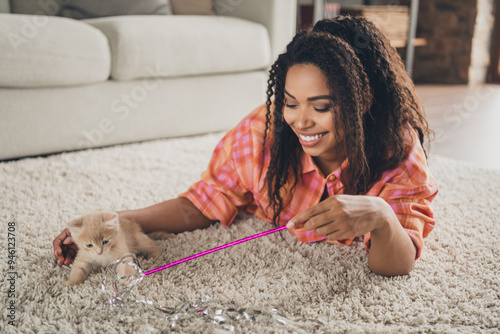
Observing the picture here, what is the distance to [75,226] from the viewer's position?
102 centimetres

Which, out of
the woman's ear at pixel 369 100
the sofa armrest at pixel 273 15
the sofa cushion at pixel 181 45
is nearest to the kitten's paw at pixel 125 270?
the woman's ear at pixel 369 100

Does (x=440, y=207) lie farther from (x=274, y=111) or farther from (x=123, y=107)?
(x=123, y=107)

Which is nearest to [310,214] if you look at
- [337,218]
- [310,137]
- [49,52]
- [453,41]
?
[337,218]

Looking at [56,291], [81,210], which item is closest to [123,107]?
[81,210]

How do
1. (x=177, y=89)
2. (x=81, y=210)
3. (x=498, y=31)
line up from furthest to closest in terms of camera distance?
(x=498, y=31)
(x=177, y=89)
(x=81, y=210)

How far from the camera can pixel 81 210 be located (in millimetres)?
1370

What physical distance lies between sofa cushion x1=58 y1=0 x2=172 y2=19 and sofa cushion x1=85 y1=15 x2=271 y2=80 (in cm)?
17

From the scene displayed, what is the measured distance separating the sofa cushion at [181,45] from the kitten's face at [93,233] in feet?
3.56

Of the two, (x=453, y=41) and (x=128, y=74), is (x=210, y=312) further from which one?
(x=453, y=41)

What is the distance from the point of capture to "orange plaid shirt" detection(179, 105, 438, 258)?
1.06 meters

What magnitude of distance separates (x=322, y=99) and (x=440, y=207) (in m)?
0.70

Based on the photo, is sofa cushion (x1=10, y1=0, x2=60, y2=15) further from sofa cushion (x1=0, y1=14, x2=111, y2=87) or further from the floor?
the floor

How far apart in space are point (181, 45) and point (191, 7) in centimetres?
57

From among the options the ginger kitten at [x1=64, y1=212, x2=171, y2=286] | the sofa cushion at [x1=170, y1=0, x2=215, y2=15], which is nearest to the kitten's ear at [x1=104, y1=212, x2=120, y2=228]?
the ginger kitten at [x1=64, y1=212, x2=171, y2=286]
